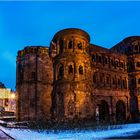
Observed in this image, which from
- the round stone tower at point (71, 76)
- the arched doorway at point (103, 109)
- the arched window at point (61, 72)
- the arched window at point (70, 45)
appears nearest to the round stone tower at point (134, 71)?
the arched doorway at point (103, 109)

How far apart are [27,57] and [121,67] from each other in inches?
635

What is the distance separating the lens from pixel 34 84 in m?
39.9

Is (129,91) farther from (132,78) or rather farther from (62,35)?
A: (62,35)

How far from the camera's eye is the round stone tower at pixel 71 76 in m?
36.2

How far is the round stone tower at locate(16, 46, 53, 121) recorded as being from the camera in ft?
129

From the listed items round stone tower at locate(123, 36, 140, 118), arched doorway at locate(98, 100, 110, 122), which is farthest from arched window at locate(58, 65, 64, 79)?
round stone tower at locate(123, 36, 140, 118)

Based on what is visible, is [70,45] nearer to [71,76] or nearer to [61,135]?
[71,76]

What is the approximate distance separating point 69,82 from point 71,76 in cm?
92

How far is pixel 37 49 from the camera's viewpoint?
4109cm

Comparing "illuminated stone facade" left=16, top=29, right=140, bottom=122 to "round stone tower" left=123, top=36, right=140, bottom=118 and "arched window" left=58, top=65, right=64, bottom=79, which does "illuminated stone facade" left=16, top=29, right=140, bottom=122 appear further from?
"round stone tower" left=123, top=36, right=140, bottom=118

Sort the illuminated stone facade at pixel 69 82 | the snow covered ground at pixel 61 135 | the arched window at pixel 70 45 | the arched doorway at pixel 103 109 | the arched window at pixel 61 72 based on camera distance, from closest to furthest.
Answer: the snow covered ground at pixel 61 135 < the illuminated stone facade at pixel 69 82 < the arched window at pixel 61 72 < the arched window at pixel 70 45 < the arched doorway at pixel 103 109

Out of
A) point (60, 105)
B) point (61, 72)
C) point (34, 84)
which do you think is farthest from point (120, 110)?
point (34, 84)

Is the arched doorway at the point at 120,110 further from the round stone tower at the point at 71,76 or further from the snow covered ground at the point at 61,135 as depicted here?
the snow covered ground at the point at 61,135

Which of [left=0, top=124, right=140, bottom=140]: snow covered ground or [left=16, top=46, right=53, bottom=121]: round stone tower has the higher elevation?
[left=16, top=46, right=53, bottom=121]: round stone tower
